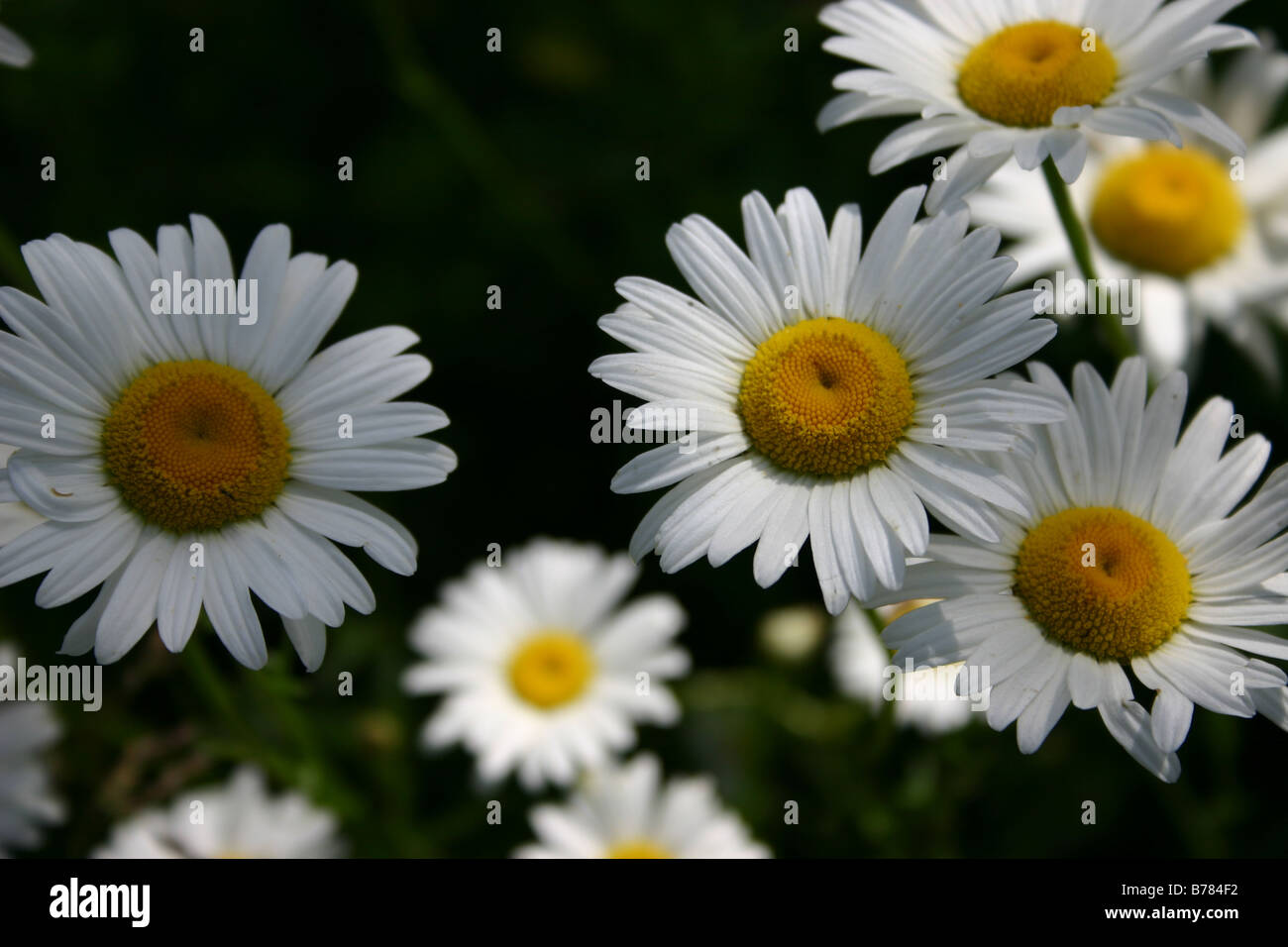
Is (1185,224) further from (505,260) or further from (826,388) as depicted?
(505,260)

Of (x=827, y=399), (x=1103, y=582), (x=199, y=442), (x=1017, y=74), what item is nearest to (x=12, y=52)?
(x=199, y=442)

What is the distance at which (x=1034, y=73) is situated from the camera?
2.90m

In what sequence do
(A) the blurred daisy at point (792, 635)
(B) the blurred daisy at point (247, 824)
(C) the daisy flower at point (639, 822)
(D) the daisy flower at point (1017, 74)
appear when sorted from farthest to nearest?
(A) the blurred daisy at point (792, 635) < (B) the blurred daisy at point (247, 824) < (C) the daisy flower at point (639, 822) < (D) the daisy flower at point (1017, 74)

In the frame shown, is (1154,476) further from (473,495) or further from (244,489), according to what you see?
(473,495)

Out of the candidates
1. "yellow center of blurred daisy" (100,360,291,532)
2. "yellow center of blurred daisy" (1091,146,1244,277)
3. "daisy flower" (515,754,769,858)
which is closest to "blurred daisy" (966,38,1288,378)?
"yellow center of blurred daisy" (1091,146,1244,277)

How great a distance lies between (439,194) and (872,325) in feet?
9.87

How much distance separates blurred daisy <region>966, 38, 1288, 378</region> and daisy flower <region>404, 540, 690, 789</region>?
1.99 meters

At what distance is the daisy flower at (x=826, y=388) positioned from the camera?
8.53 feet

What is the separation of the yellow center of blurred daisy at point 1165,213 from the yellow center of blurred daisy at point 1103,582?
6.45 feet

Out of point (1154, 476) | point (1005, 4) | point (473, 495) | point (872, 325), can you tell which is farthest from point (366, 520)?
point (473, 495)

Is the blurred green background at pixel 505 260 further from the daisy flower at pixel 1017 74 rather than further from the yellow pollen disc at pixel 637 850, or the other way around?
the daisy flower at pixel 1017 74

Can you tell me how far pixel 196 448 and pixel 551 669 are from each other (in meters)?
2.41

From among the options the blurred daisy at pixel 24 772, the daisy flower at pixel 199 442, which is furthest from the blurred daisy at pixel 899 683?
the blurred daisy at pixel 24 772

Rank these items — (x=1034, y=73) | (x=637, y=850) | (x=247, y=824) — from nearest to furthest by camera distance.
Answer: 1. (x=1034, y=73)
2. (x=637, y=850)
3. (x=247, y=824)
